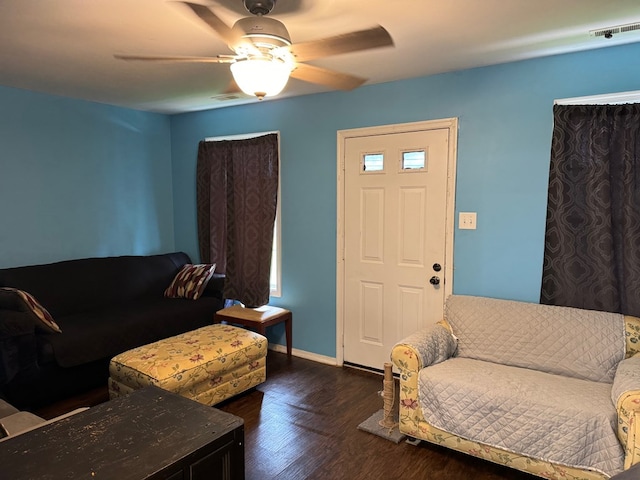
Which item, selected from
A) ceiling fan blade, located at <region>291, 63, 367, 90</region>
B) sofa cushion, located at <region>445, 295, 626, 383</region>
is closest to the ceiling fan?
ceiling fan blade, located at <region>291, 63, 367, 90</region>

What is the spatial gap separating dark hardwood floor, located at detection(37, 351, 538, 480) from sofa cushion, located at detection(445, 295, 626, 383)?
653mm

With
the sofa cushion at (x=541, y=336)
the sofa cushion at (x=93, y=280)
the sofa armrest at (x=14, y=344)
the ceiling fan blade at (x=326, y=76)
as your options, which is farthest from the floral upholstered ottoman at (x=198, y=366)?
the ceiling fan blade at (x=326, y=76)

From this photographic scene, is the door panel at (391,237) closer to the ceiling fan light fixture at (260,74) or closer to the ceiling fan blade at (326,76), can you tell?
the ceiling fan blade at (326,76)

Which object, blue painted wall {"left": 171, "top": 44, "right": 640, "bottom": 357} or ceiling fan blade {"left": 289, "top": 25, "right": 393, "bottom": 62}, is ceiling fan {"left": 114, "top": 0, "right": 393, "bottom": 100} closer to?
ceiling fan blade {"left": 289, "top": 25, "right": 393, "bottom": 62}

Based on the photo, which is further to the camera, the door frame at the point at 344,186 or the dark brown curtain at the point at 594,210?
the door frame at the point at 344,186

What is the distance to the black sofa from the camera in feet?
9.69

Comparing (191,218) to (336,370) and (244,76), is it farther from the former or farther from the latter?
(244,76)

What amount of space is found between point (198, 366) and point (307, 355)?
56.3 inches

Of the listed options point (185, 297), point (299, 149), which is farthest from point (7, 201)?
point (299, 149)

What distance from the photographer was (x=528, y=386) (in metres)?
2.35

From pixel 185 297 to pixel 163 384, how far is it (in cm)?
167

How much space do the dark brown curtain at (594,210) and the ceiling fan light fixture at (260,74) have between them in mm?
1895

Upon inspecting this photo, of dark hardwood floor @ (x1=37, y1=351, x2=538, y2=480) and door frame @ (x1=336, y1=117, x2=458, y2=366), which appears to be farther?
door frame @ (x1=336, y1=117, x2=458, y2=366)

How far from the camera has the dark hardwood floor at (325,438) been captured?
2.39 m
